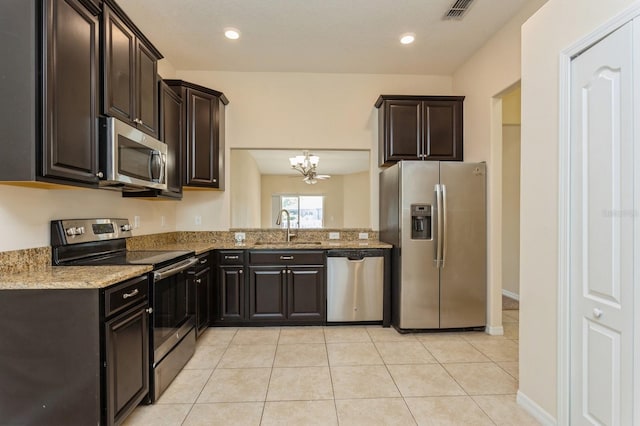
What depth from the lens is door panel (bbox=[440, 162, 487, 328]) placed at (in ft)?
11.0

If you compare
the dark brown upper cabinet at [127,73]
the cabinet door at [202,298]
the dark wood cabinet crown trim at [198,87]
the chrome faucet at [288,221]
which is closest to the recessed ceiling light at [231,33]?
the dark wood cabinet crown trim at [198,87]

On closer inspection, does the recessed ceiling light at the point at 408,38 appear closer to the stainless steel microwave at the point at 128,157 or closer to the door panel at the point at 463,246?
the door panel at the point at 463,246

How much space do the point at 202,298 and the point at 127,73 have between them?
2091mm

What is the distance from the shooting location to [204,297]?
3266 mm

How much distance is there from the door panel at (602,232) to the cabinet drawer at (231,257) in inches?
113

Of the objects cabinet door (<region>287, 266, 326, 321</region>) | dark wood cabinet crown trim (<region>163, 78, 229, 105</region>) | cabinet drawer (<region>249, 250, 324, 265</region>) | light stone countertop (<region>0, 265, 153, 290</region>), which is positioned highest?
dark wood cabinet crown trim (<region>163, 78, 229, 105</region>)

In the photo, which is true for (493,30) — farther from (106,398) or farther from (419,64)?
(106,398)

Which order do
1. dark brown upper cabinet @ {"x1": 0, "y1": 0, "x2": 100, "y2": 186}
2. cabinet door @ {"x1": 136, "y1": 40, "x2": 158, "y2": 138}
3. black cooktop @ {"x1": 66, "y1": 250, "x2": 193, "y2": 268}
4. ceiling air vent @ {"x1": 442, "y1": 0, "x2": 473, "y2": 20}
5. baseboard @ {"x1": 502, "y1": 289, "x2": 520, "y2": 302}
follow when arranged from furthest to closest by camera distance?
baseboard @ {"x1": 502, "y1": 289, "x2": 520, "y2": 302} → ceiling air vent @ {"x1": 442, "y1": 0, "x2": 473, "y2": 20} → cabinet door @ {"x1": 136, "y1": 40, "x2": 158, "y2": 138} → black cooktop @ {"x1": 66, "y1": 250, "x2": 193, "y2": 268} → dark brown upper cabinet @ {"x1": 0, "y1": 0, "x2": 100, "y2": 186}

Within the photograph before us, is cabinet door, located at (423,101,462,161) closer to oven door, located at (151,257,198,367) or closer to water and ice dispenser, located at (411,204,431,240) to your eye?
water and ice dispenser, located at (411,204,431,240)

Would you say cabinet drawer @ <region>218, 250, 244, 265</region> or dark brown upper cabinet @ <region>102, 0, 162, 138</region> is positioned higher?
dark brown upper cabinet @ <region>102, 0, 162, 138</region>

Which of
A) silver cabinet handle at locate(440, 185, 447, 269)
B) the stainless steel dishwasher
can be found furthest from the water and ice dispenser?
the stainless steel dishwasher

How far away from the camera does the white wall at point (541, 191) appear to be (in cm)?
180

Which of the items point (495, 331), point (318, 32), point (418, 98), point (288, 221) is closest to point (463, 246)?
point (495, 331)

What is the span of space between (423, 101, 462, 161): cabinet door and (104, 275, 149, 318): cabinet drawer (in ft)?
10.2
